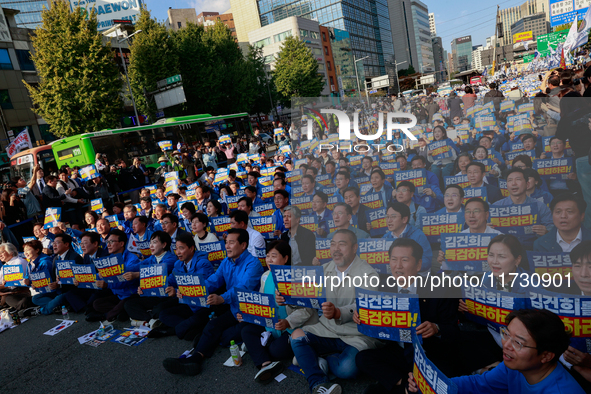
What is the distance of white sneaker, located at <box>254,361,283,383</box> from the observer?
12.7 ft

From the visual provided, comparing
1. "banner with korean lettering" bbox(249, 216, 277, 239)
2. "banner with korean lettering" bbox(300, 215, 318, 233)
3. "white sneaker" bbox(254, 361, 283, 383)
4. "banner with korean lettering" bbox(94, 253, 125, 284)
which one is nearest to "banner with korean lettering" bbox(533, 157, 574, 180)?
"banner with korean lettering" bbox(300, 215, 318, 233)

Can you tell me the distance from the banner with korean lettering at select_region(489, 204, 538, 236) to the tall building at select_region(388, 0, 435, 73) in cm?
12454

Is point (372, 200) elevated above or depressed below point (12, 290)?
above

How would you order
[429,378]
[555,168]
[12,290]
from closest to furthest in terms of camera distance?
[429,378], [555,168], [12,290]

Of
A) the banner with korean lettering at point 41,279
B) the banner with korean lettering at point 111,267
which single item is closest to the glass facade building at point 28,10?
the banner with korean lettering at point 41,279

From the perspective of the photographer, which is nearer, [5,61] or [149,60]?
[5,61]

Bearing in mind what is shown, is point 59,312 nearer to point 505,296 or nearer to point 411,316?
point 411,316

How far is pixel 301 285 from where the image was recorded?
3.69 meters

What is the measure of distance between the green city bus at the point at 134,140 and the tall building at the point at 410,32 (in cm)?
10970

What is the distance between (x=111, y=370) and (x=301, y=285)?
3.00 meters

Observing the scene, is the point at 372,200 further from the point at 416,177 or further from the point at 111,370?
the point at 111,370

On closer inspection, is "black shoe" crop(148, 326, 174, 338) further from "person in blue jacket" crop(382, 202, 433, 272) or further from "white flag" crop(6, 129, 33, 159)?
"white flag" crop(6, 129, 33, 159)

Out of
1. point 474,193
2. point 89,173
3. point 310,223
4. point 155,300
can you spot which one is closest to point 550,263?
point 474,193

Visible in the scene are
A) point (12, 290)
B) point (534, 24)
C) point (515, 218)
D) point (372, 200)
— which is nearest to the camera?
point (515, 218)
